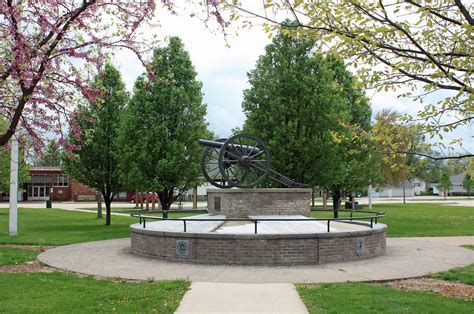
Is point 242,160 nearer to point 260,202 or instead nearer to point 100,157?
point 260,202

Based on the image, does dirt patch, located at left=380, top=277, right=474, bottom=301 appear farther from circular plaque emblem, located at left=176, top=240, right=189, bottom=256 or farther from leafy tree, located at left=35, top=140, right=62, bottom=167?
leafy tree, located at left=35, top=140, right=62, bottom=167

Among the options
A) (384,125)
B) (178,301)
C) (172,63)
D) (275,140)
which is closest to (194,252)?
(178,301)

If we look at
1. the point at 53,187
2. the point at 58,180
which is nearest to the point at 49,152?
the point at 53,187

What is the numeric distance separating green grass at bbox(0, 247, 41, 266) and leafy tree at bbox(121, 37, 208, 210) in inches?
347

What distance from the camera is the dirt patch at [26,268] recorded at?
1089cm

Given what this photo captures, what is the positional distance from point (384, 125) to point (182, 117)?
18692 millimetres

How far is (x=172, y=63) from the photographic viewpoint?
24.8 m

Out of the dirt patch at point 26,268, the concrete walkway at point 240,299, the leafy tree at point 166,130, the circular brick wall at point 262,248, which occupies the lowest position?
the dirt patch at point 26,268

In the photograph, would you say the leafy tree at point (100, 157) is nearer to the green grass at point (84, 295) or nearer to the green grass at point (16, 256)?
the green grass at point (16, 256)

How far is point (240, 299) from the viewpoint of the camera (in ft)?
24.9

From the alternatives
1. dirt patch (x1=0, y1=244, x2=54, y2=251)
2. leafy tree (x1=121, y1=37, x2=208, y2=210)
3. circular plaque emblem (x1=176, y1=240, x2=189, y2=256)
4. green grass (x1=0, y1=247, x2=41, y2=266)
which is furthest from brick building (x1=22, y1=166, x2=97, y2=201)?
circular plaque emblem (x1=176, y1=240, x2=189, y2=256)

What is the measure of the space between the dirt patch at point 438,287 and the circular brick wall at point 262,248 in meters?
2.44

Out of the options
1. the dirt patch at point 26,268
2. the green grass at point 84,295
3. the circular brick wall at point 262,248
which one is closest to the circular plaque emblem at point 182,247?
the circular brick wall at point 262,248

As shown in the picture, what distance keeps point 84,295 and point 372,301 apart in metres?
4.54
